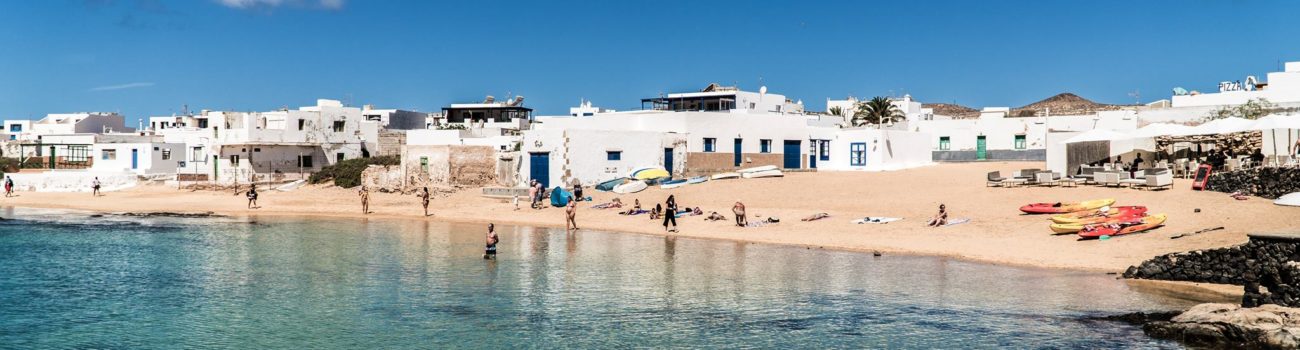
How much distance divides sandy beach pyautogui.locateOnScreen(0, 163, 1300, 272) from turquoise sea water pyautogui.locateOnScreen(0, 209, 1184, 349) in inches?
83.1

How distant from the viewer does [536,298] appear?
21547mm

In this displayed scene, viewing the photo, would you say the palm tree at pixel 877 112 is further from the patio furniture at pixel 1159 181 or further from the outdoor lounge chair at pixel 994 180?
the patio furniture at pixel 1159 181

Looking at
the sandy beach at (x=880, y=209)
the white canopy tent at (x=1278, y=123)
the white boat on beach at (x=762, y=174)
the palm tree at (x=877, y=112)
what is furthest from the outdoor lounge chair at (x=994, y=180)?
the palm tree at (x=877, y=112)

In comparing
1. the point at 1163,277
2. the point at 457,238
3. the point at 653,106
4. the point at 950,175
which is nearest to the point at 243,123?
the point at 653,106

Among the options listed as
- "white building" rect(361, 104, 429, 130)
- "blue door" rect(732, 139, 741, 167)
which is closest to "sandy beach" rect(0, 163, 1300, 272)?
"blue door" rect(732, 139, 741, 167)

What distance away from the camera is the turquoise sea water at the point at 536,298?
17.6 meters

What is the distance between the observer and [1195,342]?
647 inches

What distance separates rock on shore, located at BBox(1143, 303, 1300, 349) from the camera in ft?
51.6

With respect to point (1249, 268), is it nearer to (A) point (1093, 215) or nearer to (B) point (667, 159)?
(A) point (1093, 215)

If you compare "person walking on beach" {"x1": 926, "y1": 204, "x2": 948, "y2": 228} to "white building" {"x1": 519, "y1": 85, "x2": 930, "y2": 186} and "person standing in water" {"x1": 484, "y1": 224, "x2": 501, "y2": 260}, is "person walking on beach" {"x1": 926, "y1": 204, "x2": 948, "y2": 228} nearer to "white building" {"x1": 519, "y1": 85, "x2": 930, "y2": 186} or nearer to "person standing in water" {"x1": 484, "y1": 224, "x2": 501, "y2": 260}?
"person standing in water" {"x1": 484, "y1": 224, "x2": 501, "y2": 260}

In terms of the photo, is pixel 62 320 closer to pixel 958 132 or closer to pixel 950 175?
pixel 950 175

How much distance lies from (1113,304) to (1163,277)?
3.13 metres

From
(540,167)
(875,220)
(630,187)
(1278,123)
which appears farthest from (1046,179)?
(540,167)

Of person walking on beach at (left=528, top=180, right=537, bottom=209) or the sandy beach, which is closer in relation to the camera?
the sandy beach
